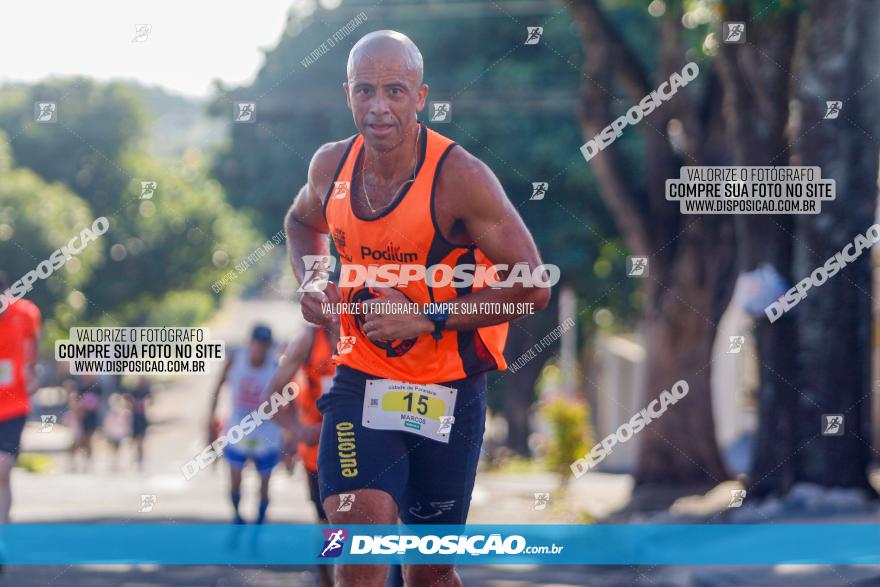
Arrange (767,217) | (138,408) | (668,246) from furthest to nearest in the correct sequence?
(138,408) < (668,246) < (767,217)

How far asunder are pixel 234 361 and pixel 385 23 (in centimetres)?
1649

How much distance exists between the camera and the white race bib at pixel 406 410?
5.02 m

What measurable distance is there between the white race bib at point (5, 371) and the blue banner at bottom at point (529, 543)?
91cm

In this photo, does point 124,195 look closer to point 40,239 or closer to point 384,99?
point 40,239

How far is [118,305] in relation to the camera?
47281 millimetres

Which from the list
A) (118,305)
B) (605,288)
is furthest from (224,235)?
(605,288)

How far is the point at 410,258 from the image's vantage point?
506cm

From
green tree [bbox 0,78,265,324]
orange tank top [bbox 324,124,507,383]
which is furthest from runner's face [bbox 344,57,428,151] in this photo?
green tree [bbox 0,78,265,324]

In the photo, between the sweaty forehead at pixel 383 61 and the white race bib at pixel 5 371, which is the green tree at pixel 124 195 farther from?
the sweaty forehead at pixel 383 61

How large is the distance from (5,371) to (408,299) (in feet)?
14.7

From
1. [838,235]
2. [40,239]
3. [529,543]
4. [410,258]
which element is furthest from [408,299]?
[40,239]

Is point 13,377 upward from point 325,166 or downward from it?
downward

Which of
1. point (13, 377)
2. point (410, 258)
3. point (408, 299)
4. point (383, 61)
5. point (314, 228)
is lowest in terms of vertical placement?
point (13, 377)

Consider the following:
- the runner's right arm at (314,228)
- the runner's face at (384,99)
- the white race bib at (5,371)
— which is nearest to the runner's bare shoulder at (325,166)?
the runner's right arm at (314,228)
